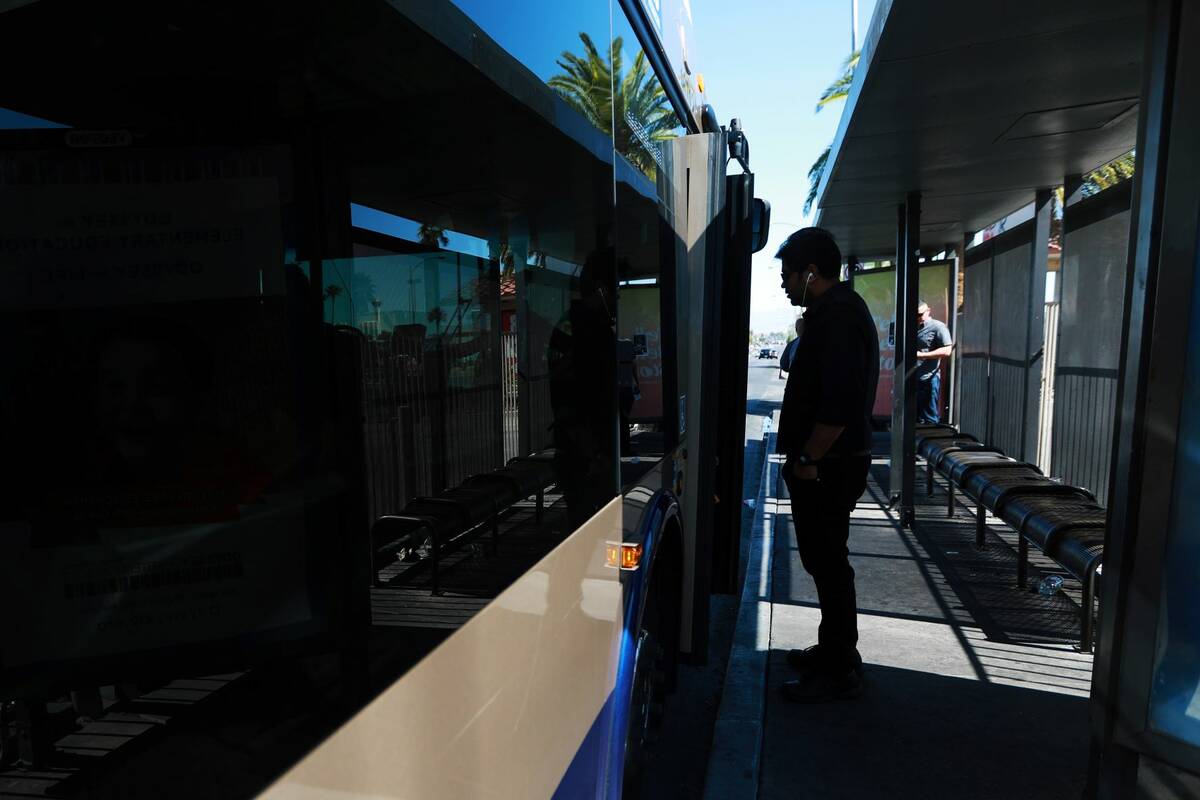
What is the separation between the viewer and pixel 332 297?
3.47 feet

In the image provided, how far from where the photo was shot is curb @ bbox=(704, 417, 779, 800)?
10.4ft

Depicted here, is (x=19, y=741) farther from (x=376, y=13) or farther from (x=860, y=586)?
(x=860, y=586)

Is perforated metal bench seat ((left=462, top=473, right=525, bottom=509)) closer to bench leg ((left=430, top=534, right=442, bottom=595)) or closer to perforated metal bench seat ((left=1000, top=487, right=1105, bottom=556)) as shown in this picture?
bench leg ((left=430, top=534, right=442, bottom=595))

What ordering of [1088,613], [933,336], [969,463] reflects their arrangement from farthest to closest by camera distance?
[933,336] < [969,463] < [1088,613]

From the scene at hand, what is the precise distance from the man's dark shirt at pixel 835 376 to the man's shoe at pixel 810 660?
1.05m

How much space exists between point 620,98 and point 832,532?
2.20m

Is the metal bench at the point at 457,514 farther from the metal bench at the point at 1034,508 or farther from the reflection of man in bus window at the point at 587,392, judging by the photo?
the metal bench at the point at 1034,508

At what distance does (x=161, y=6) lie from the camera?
2.84 feet

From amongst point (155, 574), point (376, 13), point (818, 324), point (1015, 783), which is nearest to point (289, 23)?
point (376, 13)

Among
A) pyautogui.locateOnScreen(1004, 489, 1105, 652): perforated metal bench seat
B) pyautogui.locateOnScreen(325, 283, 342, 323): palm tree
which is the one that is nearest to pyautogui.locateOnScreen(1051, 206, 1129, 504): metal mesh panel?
pyautogui.locateOnScreen(1004, 489, 1105, 652): perforated metal bench seat

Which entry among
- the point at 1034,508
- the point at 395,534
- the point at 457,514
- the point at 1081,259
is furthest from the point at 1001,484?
the point at 395,534

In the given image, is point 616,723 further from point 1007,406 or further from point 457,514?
point 1007,406

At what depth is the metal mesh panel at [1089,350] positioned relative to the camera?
222 inches

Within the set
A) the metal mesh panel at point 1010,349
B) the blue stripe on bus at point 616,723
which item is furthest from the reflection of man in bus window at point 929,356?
the blue stripe on bus at point 616,723
